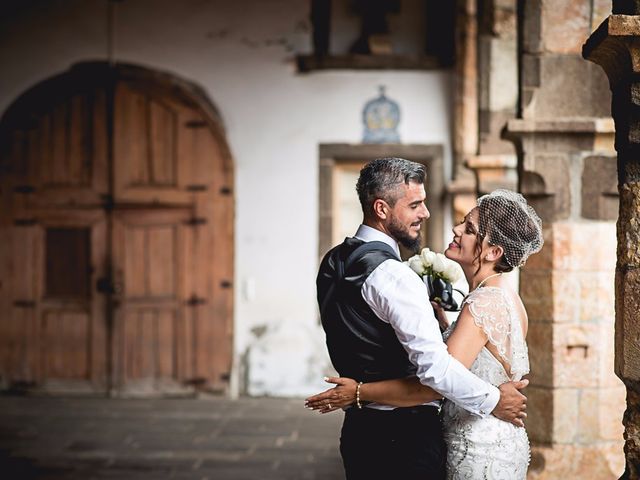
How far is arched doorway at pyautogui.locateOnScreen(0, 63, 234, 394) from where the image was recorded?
827 centimetres

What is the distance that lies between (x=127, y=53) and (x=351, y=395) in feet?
21.6

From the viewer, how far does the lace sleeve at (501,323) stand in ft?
8.38

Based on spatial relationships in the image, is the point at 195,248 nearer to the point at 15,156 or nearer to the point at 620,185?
the point at 15,156

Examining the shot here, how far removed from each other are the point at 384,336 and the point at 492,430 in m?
0.45

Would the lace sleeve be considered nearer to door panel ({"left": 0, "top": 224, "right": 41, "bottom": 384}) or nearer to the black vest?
the black vest

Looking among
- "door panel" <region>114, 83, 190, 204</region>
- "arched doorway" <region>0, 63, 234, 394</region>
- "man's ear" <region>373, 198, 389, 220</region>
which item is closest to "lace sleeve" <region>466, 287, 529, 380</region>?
"man's ear" <region>373, 198, 389, 220</region>

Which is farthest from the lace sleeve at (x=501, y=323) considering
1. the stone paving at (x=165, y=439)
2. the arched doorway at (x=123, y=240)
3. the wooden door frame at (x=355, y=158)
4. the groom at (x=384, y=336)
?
the arched doorway at (x=123, y=240)

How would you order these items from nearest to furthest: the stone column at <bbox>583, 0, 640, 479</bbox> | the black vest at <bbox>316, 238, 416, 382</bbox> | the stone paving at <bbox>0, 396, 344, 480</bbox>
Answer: the stone column at <bbox>583, 0, 640, 479</bbox>
the black vest at <bbox>316, 238, 416, 382</bbox>
the stone paving at <bbox>0, 396, 344, 480</bbox>

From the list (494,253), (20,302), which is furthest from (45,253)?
(494,253)

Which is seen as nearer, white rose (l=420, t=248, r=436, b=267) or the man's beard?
the man's beard

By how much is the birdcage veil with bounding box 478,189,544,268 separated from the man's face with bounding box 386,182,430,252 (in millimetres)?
207

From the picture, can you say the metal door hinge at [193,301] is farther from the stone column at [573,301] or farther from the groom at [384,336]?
the groom at [384,336]

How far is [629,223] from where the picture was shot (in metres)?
2.19

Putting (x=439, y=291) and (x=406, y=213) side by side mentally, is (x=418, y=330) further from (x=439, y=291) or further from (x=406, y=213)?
(x=439, y=291)
